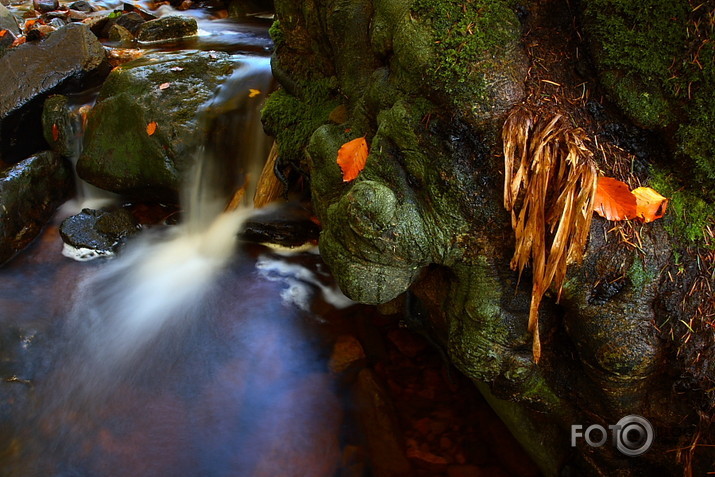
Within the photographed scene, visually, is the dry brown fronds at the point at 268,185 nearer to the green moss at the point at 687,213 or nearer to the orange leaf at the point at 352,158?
the orange leaf at the point at 352,158

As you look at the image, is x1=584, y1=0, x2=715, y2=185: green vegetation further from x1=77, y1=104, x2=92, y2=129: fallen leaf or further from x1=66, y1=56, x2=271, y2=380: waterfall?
x1=77, y1=104, x2=92, y2=129: fallen leaf

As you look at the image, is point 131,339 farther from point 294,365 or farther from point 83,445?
point 294,365

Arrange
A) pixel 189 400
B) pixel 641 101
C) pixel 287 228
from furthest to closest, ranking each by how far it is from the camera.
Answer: pixel 287 228
pixel 189 400
pixel 641 101

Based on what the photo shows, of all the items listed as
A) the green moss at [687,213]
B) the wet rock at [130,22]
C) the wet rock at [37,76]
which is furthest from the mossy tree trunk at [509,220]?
the wet rock at [130,22]

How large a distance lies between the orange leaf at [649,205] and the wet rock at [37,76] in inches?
254

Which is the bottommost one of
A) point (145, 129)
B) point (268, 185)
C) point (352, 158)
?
point (268, 185)

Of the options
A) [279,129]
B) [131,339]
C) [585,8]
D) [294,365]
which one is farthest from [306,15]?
[131,339]

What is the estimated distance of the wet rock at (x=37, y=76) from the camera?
5820 millimetres

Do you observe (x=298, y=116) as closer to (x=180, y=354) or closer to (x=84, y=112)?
(x=180, y=354)

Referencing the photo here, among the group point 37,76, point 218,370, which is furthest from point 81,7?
point 218,370

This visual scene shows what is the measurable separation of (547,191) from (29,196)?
5223mm

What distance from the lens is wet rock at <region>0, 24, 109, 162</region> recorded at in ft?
19.1
